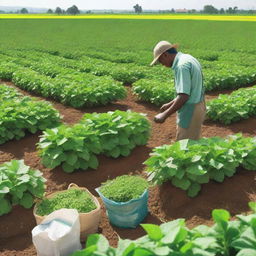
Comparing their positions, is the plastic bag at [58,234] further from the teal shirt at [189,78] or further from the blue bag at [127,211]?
the teal shirt at [189,78]

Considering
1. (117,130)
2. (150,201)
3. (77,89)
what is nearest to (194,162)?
(150,201)

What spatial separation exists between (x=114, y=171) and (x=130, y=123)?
2.70ft

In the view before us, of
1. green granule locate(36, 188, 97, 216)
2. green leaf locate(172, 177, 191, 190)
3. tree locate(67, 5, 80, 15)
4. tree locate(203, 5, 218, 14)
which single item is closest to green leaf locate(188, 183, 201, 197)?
green leaf locate(172, 177, 191, 190)

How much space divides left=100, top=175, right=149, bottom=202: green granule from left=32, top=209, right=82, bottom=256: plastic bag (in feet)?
2.02

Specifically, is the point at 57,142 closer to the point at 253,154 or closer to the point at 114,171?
the point at 114,171

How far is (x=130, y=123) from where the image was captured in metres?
5.91

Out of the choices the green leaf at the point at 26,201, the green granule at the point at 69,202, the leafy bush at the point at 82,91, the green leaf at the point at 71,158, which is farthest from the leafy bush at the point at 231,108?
the green leaf at the point at 26,201

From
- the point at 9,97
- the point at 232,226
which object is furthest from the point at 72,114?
the point at 232,226

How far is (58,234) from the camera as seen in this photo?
11.6ft

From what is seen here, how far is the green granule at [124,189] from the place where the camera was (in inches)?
165

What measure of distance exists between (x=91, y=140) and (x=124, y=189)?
4.73ft

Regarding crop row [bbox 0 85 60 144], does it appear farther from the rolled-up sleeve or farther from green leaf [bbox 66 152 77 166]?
the rolled-up sleeve

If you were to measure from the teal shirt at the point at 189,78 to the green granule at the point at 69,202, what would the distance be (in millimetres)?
1828

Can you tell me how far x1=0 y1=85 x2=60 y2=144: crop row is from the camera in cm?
701
